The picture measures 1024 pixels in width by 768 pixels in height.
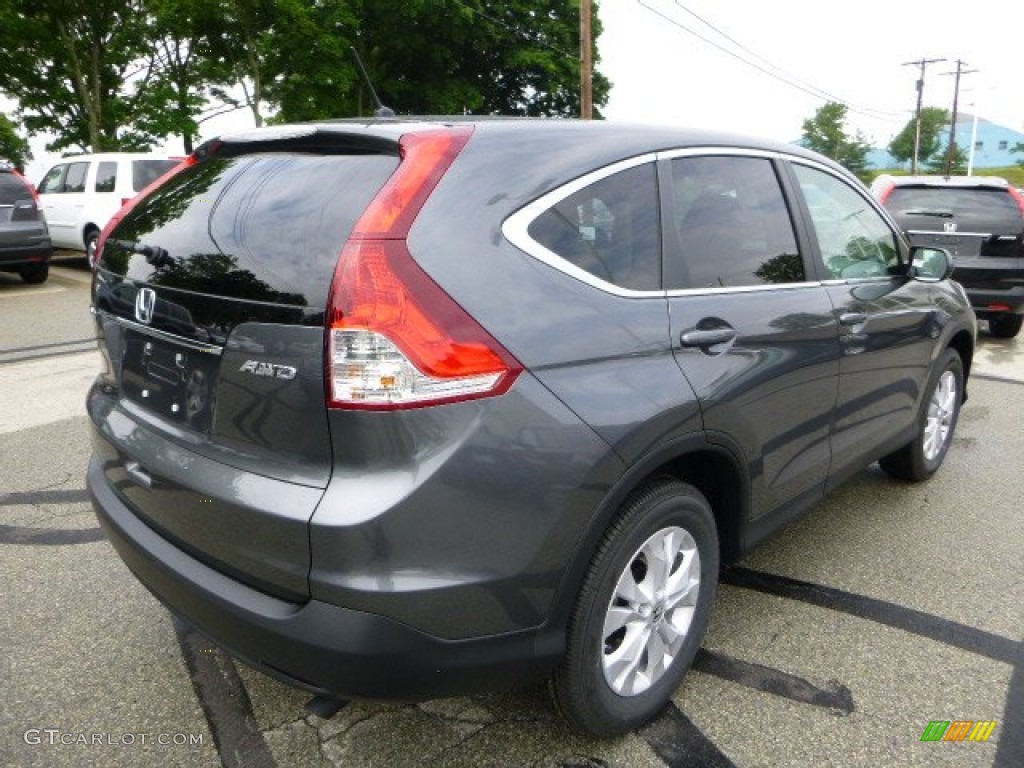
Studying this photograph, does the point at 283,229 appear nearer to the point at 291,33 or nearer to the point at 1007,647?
the point at 1007,647

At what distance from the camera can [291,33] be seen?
21750mm

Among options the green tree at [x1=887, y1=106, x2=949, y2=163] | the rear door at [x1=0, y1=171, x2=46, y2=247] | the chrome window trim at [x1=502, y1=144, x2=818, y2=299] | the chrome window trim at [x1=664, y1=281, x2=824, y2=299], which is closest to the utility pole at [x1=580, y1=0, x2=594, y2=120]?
the rear door at [x1=0, y1=171, x2=46, y2=247]

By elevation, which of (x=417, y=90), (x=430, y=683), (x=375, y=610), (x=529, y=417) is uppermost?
(x=417, y=90)

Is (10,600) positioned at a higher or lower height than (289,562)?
lower

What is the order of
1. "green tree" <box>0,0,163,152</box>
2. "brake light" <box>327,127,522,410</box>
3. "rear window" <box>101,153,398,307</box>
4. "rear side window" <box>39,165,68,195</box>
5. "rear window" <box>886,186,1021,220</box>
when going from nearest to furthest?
"brake light" <box>327,127,522,410</box>
"rear window" <box>101,153,398,307</box>
"rear window" <box>886,186,1021,220</box>
"rear side window" <box>39,165,68,195</box>
"green tree" <box>0,0,163,152</box>

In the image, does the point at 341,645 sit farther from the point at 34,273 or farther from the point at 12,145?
the point at 12,145

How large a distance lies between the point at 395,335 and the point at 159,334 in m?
0.79

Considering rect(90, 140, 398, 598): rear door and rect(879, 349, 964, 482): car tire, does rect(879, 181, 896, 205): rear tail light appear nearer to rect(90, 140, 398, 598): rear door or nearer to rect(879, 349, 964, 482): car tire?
rect(879, 349, 964, 482): car tire

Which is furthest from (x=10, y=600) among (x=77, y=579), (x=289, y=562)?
(x=289, y=562)

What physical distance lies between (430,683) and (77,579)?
80.3 inches

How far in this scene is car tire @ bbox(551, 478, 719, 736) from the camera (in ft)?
6.62

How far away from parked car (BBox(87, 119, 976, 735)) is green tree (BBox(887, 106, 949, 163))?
8977cm

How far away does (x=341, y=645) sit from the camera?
1.70m

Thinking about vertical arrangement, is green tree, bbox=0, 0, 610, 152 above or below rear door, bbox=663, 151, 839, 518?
above
